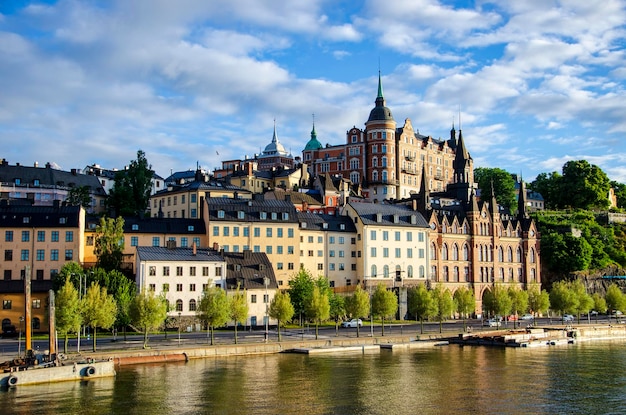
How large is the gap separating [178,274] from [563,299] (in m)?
60.1

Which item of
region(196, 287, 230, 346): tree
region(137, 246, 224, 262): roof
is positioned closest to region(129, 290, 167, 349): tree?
region(196, 287, 230, 346): tree

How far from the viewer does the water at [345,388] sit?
168 ft

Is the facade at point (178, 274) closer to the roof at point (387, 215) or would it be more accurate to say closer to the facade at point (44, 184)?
the roof at point (387, 215)

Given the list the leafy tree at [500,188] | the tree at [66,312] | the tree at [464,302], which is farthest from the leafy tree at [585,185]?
the tree at [66,312]

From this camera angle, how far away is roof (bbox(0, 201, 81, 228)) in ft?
327

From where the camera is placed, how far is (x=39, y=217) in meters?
101

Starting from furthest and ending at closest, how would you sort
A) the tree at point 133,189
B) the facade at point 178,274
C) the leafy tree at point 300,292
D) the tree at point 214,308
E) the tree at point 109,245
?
the tree at point 133,189 < the leafy tree at point 300,292 < the tree at point 109,245 < the facade at point 178,274 < the tree at point 214,308

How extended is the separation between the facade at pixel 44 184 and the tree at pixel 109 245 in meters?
40.7

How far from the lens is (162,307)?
256 ft

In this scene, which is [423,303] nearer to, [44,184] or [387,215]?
[387,215]

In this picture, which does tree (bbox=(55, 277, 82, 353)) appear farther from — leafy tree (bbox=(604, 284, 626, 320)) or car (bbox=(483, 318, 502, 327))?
leafy tree (bbox=(604, 284, 626, 320))

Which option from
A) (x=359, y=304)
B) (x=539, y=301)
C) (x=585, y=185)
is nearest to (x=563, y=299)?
(x=539, y=301)

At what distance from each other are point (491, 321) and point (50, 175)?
85484mm

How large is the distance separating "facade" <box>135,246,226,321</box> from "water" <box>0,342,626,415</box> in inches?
883
